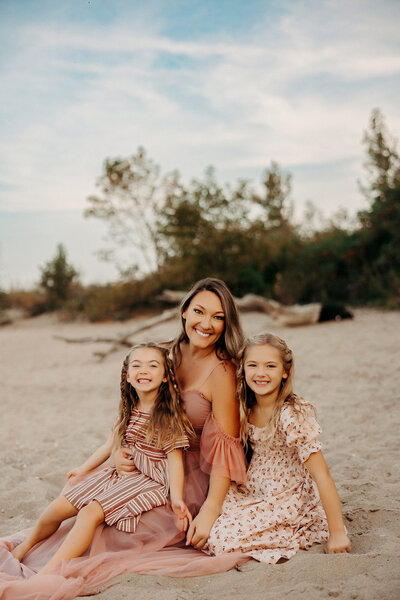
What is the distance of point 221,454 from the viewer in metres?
2.58

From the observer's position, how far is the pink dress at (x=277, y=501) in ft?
7.89

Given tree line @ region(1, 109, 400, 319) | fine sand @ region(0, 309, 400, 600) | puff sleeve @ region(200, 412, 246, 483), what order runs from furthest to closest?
1. tree line @ region(1, 109, 400, 319)
2. puff sleeve @ region(200, 412, 246, 483)
3. fine sand @ region(0, 309, 400, 600)

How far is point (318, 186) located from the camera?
14836mm

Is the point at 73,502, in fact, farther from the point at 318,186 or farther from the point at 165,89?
the point at 318,186

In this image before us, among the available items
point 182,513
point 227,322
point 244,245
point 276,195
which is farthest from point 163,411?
point 276,195

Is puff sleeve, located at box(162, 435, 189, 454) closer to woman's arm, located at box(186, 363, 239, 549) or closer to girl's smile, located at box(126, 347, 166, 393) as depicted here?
woman's arm, located at box(186, 363, 239, 549)

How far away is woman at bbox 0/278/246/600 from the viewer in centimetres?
229

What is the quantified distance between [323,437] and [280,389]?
211 cm

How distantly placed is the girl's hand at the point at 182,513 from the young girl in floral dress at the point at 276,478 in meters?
0.13

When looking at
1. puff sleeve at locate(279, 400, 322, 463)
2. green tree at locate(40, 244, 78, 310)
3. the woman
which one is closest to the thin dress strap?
the woman

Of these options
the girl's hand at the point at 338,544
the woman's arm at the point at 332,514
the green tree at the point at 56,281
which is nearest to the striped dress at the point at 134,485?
the woman's arm at the point at 332,514

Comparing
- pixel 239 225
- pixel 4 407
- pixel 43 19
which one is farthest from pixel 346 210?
pixel 4 407

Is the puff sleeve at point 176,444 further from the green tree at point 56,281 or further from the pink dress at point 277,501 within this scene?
the green tree at point 56,281

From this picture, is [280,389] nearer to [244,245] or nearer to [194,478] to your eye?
[194,478]
